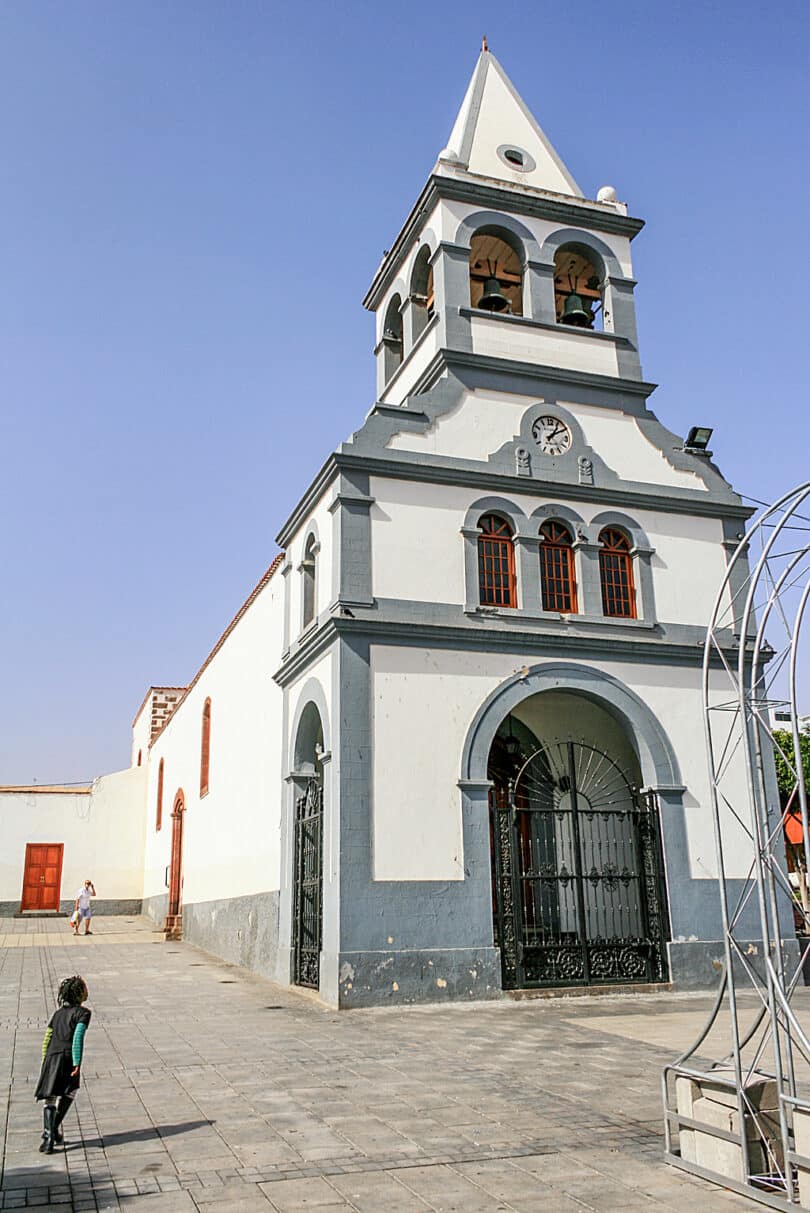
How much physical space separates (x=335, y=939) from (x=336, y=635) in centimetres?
376

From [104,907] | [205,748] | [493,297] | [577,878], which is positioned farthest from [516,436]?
[104,907]

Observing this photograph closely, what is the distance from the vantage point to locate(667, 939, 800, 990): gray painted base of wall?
1364 cm

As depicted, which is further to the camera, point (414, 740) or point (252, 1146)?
point (414, 740)

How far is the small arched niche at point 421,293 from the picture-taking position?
55.9 feet

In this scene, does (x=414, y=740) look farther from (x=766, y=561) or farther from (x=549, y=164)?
(x=549, y=164)

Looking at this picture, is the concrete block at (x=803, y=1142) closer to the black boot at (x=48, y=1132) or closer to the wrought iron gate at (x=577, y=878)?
the black boot at (x=48, y=1132)

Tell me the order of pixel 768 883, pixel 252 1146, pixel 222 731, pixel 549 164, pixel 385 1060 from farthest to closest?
1. pixel 222 731
2. pixel 549 164
3. pixel 385 1060
4. pixel 252 1146
5. pixel 768 883

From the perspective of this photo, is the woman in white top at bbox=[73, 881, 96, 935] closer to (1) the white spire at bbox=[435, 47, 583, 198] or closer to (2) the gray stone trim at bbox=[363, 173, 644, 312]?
(2) the gray stone trim at bbox=[363, 173, 644, 312]

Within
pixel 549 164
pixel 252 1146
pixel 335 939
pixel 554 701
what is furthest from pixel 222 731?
pixel 252 1146

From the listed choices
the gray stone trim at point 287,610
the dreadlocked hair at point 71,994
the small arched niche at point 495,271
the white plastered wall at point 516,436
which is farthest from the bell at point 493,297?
the dreadlocked hair at point 71,994

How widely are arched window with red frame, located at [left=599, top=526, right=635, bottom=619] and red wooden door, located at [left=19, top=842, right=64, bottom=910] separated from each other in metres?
22.5

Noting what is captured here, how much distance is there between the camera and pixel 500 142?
683 inches

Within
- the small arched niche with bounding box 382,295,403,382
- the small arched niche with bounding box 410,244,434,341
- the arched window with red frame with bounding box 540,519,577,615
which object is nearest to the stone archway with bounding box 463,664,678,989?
the arched window with red frame with bounding box 540,519,577,615

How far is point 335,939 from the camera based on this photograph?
41.0 feet
